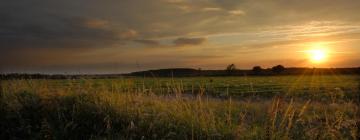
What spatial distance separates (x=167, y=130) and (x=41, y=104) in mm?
3109

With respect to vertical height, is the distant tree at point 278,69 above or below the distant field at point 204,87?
above

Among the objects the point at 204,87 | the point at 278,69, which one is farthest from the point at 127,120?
the point at 278,69

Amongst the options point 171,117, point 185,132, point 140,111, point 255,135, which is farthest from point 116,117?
point 255,135

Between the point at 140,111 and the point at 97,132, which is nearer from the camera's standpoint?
the point at 97,132

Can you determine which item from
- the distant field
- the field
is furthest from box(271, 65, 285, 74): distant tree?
the field

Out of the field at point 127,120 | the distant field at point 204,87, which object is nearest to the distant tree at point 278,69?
the distant field at point 204,87

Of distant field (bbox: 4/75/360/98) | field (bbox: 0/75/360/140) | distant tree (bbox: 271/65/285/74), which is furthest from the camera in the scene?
distant tree (bbox: 271/65/285/74)

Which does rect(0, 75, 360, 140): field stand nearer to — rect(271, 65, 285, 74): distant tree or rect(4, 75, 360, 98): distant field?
rect(4, 75, 360, 98): distant field

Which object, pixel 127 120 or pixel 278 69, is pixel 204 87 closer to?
pixel 127 120

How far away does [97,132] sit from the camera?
7.23m

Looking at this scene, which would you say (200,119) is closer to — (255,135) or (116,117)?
Result: (255,135)

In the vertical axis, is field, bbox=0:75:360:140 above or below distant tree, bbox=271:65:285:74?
below

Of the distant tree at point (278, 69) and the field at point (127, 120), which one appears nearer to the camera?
the field at point (127, 120)

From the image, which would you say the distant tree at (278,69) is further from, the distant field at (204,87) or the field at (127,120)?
the field at (127,120)
